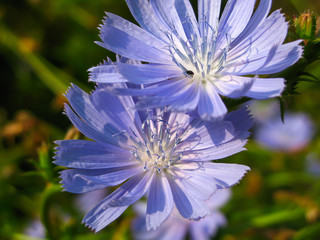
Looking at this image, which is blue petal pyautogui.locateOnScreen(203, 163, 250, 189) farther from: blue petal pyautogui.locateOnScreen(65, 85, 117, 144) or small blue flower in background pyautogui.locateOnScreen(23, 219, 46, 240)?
small blue flower in background pyautogui.locateOnScreen(23, 219, 46, 240)

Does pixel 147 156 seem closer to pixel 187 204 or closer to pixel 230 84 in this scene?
pixel 187 204

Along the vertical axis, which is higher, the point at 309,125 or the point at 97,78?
the point at 97,78

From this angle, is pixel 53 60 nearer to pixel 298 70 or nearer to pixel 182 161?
pixel 182 161

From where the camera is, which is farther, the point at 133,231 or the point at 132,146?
the point at 133,231

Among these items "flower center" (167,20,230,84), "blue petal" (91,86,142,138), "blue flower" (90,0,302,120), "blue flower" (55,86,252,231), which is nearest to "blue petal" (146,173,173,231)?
"blue flower" (55,86,252,231)

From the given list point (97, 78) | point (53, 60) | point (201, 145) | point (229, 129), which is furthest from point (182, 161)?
point (53, 60)

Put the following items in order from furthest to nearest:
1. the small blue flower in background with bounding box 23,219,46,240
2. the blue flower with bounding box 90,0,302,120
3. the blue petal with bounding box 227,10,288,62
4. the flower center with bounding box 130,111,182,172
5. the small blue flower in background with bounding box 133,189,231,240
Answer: the small blue flower in background with bounding box 23,219,46,240
the small blue flower in background with bounding box 133,189,231,240
the flower center with bounding box 130,111,182,172
the blue petal with bounding box 227,10,288,62
the blue flower with bounding box 90,0,302,120
